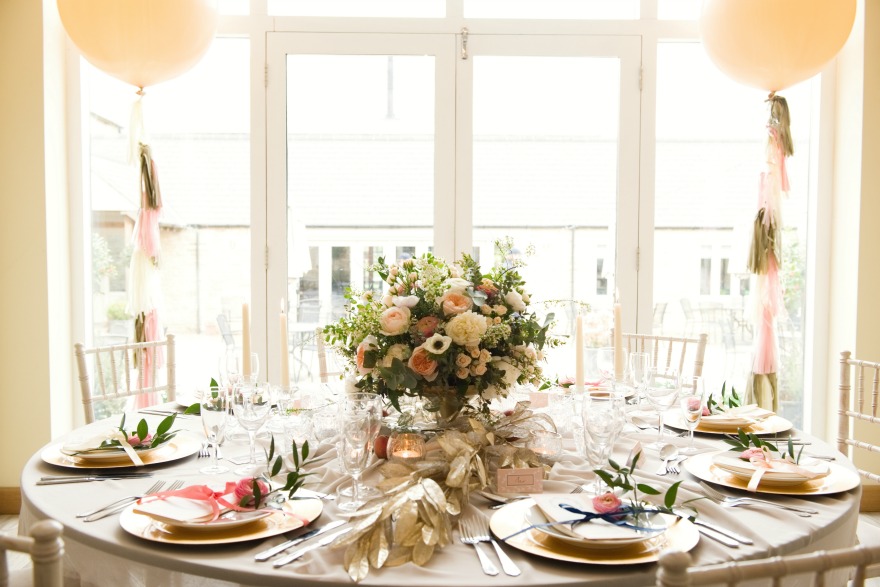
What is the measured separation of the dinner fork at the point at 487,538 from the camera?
120 cm

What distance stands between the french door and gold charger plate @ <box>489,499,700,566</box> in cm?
255

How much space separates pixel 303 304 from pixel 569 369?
144 centimetres

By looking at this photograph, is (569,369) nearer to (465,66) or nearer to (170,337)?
(465,66)

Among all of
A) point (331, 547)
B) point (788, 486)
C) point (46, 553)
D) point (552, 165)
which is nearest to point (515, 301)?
point (788, 486)

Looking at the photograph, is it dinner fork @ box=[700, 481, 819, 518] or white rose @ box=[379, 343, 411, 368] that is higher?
white rose @ box=[379, 343, 411, 368]

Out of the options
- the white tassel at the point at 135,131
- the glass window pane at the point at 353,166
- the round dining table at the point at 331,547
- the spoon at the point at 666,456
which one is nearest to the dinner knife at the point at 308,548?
the round dining table at the point at 331,547

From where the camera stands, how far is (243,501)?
1401 millimetres

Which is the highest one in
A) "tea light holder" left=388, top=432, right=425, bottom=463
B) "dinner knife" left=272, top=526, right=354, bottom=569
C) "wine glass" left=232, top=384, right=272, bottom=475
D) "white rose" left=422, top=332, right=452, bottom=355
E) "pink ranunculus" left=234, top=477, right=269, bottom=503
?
"white rose" left=422, top=332, right=452, bottom=355

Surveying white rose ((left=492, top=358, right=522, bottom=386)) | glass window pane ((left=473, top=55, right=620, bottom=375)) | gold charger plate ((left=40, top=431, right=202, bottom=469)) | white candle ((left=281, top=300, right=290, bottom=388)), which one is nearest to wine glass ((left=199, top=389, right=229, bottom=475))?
gold charger plate ((left=40, top=431, right=202, bottom=469))

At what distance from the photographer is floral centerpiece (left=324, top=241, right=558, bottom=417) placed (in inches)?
69.2

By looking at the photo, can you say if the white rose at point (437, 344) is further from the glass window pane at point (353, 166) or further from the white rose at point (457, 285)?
the glass window pane at point (353, 166)

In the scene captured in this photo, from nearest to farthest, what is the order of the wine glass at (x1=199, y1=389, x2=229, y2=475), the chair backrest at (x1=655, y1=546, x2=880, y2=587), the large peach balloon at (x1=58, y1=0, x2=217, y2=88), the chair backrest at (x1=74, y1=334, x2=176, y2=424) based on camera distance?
the chair backrest at (x1=655, y1=546, x2=880, y2=587) → the wine glass at (x1=199, y1=389, x2=229, y2=475) → the chair backrest at (x1=74, y1=334, x2=176, y2=424) → the large peach balloon at (x1=58, y1=0, x2=217, y2=88)

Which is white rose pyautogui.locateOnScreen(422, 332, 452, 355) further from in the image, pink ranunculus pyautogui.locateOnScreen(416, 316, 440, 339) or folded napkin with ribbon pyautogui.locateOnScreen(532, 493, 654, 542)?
folded napkin with ribbon pyautogui.locateOnScreen(532, 493, 654, 542)

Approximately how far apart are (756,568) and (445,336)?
964 millimetres
